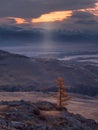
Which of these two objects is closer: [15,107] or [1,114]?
[1,114]

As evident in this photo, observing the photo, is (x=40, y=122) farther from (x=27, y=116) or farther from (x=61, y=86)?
(x=61, y=86)

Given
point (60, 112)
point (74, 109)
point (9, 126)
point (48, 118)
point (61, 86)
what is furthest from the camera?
point (74, 109)

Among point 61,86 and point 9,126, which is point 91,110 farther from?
point 9,126

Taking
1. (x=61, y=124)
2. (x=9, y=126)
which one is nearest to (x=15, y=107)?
(x=61, y=124)

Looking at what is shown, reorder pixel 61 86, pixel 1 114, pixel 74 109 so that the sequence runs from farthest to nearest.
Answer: pixel 74 109 < pixel 61 86 < pixel 1 114

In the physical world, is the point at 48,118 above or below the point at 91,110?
above

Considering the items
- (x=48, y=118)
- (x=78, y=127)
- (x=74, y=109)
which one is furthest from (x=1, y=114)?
(x=74, y=109)
